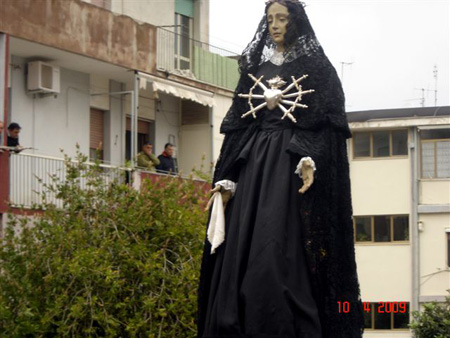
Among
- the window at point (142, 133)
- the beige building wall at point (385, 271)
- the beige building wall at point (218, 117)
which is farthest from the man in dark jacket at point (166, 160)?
the beige building wall at point (385, 271)

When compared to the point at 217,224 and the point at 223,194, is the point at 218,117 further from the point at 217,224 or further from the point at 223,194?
the point at 217,224

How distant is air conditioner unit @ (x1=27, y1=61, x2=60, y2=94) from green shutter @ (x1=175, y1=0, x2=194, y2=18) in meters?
7.40

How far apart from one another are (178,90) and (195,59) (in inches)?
92.1

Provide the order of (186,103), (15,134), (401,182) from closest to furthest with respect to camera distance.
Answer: (15,134)
(186,103)
(401,182)

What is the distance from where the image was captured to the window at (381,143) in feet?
155

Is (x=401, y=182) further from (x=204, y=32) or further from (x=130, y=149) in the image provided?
(x=130, y=149)

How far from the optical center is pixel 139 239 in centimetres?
1515

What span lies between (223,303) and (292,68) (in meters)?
1.76

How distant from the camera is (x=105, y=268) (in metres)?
14.1

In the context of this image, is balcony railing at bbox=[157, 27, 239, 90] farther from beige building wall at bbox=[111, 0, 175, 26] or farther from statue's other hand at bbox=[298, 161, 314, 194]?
statue's other hand at bbox=[298, 161, 314, 194]

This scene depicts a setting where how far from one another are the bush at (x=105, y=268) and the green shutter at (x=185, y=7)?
656 inches

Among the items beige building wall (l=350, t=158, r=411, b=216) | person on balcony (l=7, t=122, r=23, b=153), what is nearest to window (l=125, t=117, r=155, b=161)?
person on balcony (l=7, t=122, r=23, b=153)

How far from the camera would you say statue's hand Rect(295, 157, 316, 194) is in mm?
8328

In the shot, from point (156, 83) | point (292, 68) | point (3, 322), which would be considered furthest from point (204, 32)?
point (292, 68)
